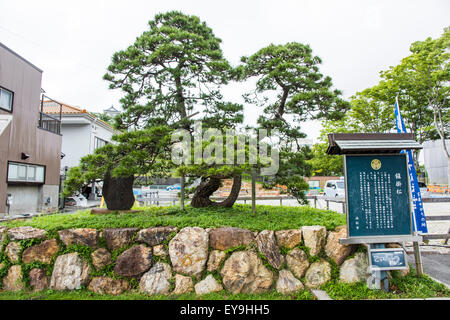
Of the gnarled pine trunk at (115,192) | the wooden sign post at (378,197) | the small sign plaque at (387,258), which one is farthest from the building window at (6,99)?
the small sign plaque at (387,258)

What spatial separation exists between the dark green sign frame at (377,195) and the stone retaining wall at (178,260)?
1.78 feet

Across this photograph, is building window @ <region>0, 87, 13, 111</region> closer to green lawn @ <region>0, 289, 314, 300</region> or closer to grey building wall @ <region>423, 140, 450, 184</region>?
green lawn @ <region>0, 289, 314, 300</region>

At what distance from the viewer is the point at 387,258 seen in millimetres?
3965

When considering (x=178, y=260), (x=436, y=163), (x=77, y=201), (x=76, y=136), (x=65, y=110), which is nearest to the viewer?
(x=178, y=260)

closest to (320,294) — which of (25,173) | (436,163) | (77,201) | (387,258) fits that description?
(387,258)

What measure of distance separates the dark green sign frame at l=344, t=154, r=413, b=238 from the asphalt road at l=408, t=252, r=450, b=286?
1.48 metres

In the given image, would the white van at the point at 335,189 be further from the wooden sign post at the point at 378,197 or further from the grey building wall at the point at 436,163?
the grey building wall at the point at 436,163

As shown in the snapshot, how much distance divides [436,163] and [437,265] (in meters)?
28.9

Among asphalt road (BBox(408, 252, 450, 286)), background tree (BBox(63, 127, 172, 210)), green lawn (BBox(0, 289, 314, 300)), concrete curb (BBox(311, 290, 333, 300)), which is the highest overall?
background tree (BBox(63, 127, 172, 210))

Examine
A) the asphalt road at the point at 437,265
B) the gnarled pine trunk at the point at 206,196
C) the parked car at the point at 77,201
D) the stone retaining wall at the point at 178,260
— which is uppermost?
the gnarled pine trunk at the point at 206,196

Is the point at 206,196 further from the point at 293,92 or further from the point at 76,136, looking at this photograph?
the point at 76,136

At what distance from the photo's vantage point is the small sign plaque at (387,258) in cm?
394

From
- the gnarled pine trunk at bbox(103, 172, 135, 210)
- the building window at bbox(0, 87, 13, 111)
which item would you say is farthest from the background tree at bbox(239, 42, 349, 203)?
the building window at bbox(0, 87, 13, 111)

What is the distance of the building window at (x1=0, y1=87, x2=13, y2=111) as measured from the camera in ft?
31.7
